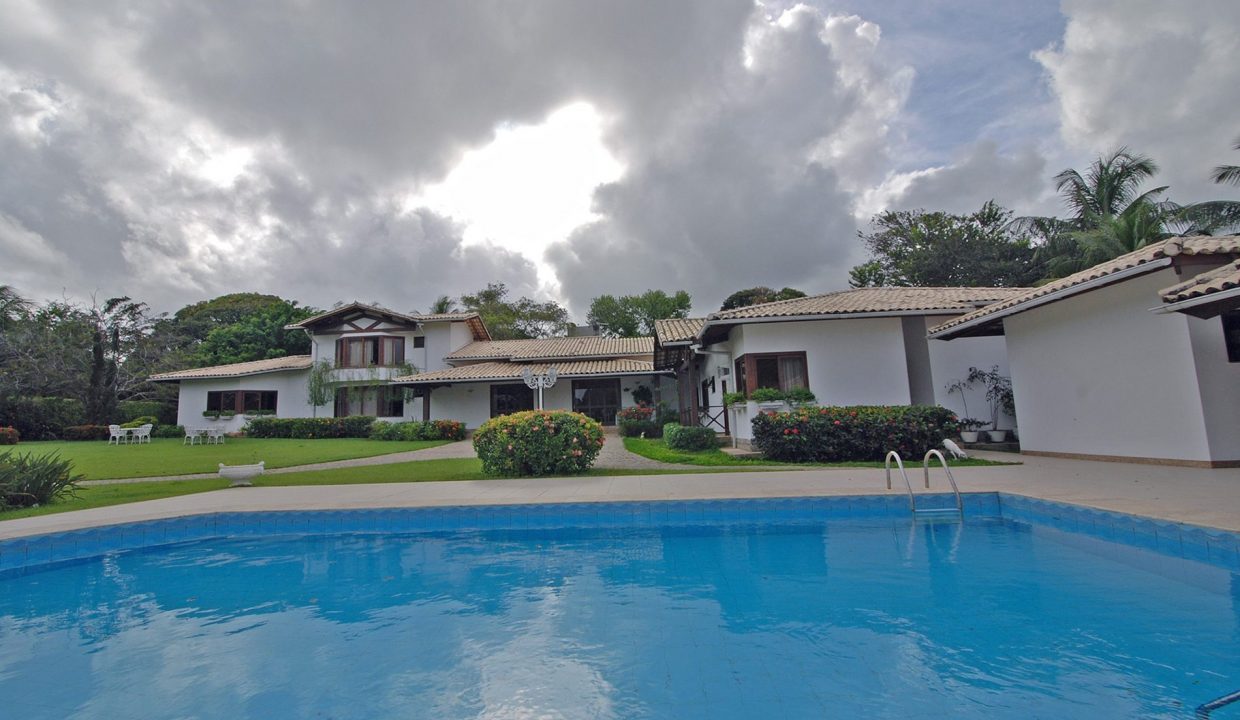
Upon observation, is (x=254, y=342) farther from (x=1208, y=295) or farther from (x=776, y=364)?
(x=1208, y=295)

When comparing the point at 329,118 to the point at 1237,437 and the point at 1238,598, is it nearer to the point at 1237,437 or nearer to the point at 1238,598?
the point at 1238,598

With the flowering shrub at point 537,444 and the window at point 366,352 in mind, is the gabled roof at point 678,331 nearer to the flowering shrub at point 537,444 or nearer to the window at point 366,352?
the flowering shrub at point 537,444

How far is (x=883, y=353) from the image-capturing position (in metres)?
14.0

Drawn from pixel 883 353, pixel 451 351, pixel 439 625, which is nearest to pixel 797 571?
pixel 439 625

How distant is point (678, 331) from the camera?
17.6m

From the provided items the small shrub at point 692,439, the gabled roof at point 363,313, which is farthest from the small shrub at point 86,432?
the small shrub at point 692,439

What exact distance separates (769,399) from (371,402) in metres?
20.3

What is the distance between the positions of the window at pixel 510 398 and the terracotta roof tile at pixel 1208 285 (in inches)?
857

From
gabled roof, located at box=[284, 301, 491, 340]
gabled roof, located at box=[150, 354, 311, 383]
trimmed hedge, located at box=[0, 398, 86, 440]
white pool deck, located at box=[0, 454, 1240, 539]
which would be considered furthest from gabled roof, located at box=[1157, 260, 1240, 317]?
trimmed hedge, located at box=[0, 398, 86, 440]

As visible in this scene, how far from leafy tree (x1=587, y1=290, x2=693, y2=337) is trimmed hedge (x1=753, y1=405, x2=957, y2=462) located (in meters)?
34.6

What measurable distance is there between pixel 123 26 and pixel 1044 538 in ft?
54.5

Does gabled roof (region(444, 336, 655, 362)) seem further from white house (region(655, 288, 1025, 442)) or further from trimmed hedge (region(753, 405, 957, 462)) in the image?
trimmed hedge (region(753, 405, 957, 462))

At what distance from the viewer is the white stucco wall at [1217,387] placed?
26.9 feet

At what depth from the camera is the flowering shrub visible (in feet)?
34.6
